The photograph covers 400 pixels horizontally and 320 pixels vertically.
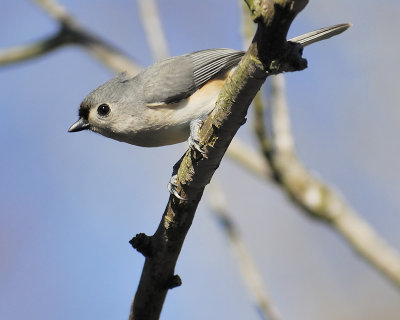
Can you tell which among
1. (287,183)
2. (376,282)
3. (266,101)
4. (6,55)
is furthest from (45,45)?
(376,282)

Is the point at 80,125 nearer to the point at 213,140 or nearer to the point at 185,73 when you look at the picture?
the point at 185,73

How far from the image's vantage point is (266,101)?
147 inches

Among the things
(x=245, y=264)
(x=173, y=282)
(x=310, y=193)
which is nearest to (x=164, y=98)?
(x=173, y=282)

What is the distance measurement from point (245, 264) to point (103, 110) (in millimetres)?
1176

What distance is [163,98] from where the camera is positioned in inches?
114

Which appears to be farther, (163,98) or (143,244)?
(163,98)

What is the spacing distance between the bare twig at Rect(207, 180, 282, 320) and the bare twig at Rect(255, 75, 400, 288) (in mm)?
443

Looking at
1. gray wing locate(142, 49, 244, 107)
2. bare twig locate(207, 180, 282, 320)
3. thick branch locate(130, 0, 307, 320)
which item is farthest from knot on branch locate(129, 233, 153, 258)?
bare twig locate(207, 180, 282, 320)

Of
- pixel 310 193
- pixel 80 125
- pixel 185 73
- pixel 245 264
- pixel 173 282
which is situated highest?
pixel 310 193

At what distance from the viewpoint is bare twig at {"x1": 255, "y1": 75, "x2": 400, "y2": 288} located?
3.36 meters

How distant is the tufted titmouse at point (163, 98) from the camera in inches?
110

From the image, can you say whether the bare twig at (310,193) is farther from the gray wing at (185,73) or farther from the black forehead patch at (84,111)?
the black forehead patch at (84,111)

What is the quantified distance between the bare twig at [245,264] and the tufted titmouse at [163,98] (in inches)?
32.4

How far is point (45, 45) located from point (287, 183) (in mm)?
2132
